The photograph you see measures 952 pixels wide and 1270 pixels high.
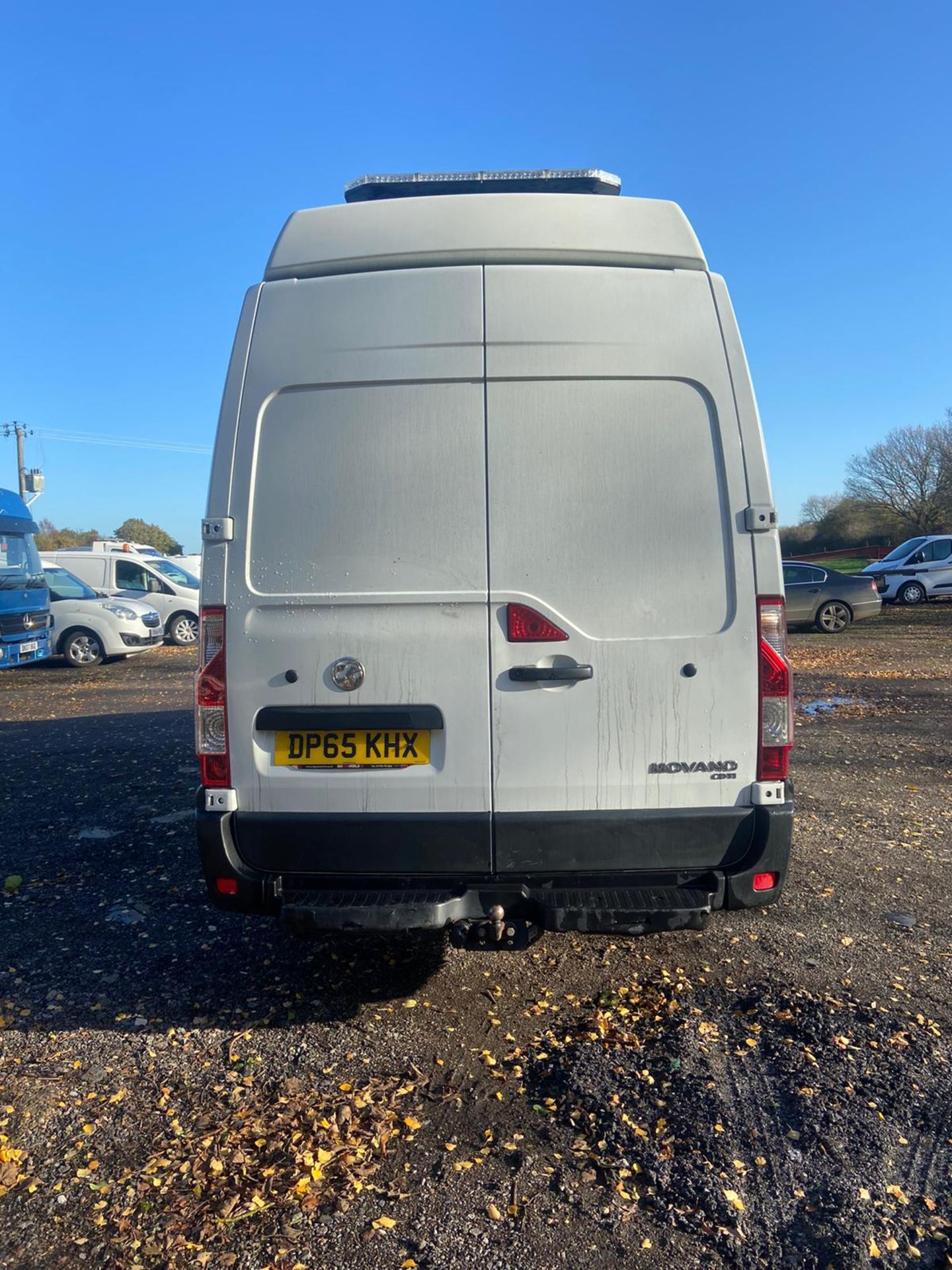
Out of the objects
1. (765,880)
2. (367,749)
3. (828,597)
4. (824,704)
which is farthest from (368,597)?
(828,597)

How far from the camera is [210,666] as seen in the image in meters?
3.28

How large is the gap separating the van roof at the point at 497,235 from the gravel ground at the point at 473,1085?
2.97 metres

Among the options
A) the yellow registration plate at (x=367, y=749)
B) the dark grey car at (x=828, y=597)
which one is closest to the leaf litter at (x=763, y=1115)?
the yellow registration plate at (x=367, y=749)

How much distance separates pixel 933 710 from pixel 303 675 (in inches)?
367

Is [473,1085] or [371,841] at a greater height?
[371,841]

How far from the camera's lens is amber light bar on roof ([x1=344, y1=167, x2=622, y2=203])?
3.99 metres

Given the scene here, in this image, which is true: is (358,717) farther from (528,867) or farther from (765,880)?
(765,880)

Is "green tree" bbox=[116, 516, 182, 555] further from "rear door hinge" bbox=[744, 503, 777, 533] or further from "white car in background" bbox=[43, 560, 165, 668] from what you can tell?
"rear door hinge" bbox=[744, 503, 777, 533]

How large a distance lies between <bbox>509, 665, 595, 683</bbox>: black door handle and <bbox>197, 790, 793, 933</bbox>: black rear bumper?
0.50m

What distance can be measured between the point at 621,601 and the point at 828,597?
17253 millimetres

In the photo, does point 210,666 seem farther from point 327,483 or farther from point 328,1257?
point 328,1257

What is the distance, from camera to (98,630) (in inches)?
649

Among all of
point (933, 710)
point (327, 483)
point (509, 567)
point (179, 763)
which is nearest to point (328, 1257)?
point (509, 567)

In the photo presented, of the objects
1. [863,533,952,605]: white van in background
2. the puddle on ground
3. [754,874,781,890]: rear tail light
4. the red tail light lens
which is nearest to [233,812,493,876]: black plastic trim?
the red tail light lens
